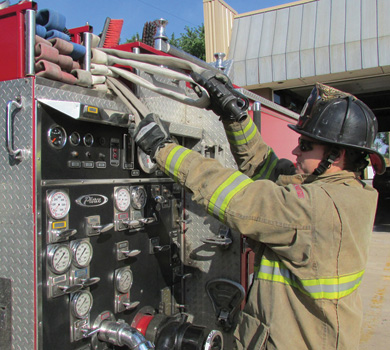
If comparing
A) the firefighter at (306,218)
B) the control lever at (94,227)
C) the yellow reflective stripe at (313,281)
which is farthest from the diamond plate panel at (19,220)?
the yellow reflective stripe at (313,281)

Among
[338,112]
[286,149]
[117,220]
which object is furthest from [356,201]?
[286,149]

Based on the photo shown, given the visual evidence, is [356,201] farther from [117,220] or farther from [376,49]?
[376,49]

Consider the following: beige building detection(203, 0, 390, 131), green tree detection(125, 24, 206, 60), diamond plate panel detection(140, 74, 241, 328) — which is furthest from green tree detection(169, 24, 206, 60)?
diamond plate panel detection(140, 74, 241, 328)

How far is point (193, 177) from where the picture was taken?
74.5 inches

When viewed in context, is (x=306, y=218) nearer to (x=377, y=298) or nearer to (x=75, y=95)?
(x=75, y=95)

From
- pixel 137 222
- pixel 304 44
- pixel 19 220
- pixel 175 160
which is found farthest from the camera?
pixel 304 44

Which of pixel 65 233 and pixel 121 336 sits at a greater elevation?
pixel 65 233

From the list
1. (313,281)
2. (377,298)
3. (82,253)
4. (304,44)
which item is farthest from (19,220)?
(304,44)

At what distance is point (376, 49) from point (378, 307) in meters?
6.34

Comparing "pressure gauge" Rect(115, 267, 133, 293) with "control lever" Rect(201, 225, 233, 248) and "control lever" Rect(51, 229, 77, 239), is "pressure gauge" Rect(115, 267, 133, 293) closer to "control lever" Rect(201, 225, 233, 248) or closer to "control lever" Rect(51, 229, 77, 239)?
"control lever" Rect(51, 229, 77, 239)

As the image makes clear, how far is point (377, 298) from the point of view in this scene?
559cm

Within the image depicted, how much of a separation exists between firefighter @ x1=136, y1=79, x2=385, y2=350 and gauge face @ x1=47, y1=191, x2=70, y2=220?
0.62 meters

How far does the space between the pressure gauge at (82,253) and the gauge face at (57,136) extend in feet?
2.03

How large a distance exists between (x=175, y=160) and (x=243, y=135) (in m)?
0.85
